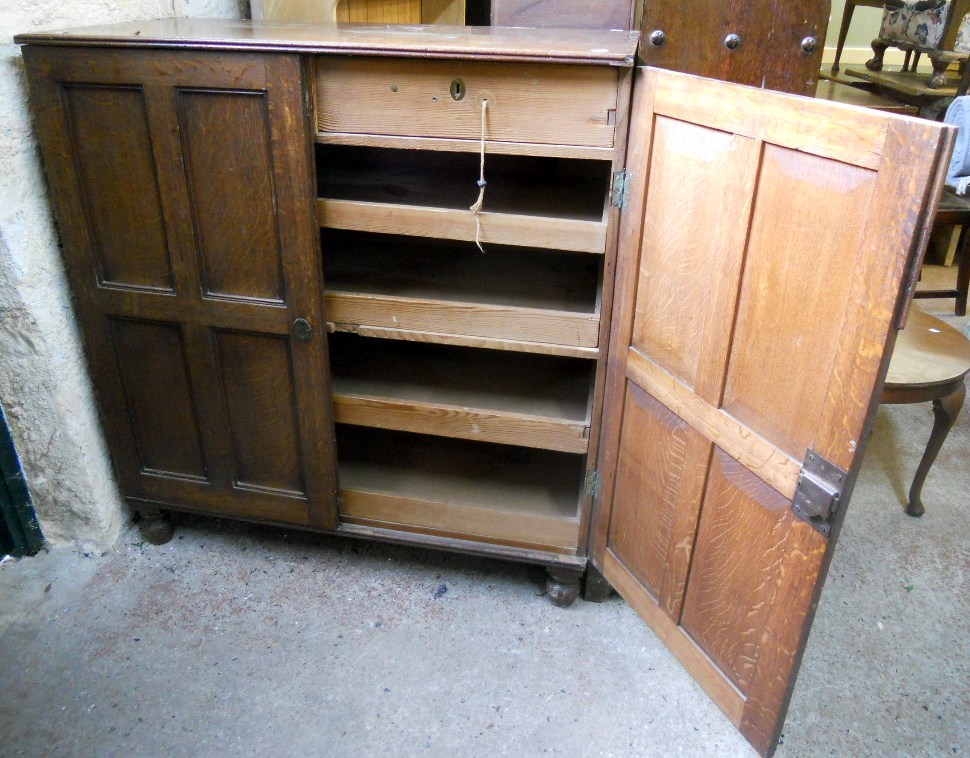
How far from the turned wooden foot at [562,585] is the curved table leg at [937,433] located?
1131mm

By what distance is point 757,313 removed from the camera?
120cm

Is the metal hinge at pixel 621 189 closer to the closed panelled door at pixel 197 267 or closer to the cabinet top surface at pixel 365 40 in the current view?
the cabinet top surface at pixel 365 40

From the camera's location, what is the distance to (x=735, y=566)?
136cm

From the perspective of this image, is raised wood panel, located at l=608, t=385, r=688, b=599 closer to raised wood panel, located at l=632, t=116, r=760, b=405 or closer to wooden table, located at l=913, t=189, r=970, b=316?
raised wood panel, located at l=632, t=116, r=760, b=405

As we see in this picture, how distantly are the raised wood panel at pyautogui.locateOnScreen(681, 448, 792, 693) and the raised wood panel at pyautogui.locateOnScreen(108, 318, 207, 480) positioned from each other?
1.20m

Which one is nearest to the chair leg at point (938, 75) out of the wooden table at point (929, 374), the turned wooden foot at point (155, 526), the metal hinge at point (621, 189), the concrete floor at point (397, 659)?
the wooden table at point (929, 374)

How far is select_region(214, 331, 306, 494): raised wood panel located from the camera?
5.50 feet

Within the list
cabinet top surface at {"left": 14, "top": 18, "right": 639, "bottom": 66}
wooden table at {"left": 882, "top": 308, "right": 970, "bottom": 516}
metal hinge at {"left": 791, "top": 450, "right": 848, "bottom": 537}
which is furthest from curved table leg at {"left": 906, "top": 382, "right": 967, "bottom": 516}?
cabinet top surface at {"left": 14, "top": 18, "right": 639, "bottom": 66}

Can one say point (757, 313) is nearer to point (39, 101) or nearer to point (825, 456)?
point (825, 456)

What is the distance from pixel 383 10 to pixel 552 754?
2.24m

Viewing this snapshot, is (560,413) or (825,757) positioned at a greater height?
(560,413)

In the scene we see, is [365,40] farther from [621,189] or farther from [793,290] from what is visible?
[793,290]

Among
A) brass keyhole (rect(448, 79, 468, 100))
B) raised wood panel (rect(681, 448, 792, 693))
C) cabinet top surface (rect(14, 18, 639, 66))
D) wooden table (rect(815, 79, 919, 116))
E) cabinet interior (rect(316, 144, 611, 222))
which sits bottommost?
raised wood panel (rect(681, 448, 792, 693))

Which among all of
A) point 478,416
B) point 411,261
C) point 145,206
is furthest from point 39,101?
point 478,416
